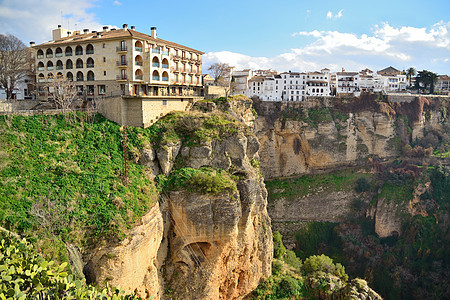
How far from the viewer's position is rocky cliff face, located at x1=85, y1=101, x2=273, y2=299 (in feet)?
68.2

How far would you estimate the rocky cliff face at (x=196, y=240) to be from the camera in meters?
A: 20.8

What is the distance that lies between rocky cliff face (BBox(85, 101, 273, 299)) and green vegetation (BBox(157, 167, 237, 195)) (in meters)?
0.29

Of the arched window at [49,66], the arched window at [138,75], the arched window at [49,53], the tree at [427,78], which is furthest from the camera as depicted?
the tree at [427,78]

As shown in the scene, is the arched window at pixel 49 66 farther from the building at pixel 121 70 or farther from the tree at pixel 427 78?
the tree at pixel 427 78

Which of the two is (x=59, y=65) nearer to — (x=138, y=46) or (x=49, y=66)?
(x=49, y=66)

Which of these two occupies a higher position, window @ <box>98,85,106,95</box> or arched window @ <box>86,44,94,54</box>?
arched window @ <box>86,44,94,54</box>

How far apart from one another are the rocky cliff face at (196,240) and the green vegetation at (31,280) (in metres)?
5.00

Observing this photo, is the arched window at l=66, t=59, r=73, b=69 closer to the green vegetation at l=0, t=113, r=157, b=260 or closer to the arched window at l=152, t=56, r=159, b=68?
the arched window at l=152, t=56, r=159, b=68

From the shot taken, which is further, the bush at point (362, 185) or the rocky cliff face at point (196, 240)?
the bush at point (362, 185)

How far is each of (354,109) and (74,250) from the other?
4858 centimetres

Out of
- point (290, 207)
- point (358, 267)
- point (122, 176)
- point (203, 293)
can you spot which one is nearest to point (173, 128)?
point (122, 176)

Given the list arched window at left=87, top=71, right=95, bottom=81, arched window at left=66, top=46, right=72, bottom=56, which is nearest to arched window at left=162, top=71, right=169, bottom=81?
arched window at left=87, top=71, right=95, bottom=81

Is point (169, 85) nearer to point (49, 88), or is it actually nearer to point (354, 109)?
point (49, 88)

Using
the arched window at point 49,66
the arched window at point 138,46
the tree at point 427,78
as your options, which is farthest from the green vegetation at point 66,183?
the tree at point 427,78
